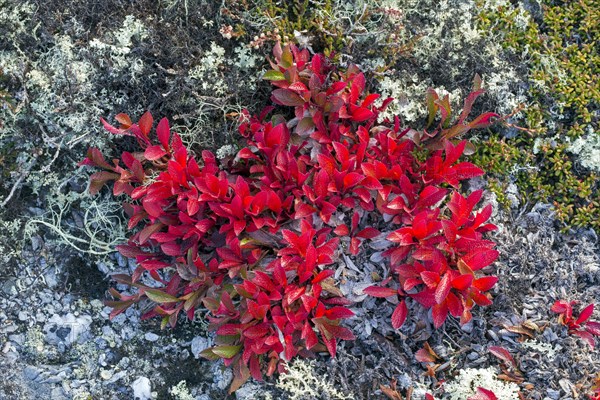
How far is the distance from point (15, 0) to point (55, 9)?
0.22 metres

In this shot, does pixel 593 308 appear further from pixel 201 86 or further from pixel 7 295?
pixel 7 295

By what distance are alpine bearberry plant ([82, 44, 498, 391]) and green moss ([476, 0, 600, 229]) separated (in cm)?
42

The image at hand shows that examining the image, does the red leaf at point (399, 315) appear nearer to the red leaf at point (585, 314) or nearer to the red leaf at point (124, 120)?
the red leaf at point (585, 314)

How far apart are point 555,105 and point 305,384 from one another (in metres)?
2.13

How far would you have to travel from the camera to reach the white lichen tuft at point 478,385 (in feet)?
9.25

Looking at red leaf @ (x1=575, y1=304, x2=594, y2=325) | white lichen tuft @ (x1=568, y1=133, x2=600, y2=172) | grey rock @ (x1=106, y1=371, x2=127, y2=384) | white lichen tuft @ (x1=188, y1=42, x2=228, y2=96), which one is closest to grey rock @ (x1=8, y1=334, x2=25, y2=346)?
grey rock @ (x1=106, y1=371, x2=127, y2=384)

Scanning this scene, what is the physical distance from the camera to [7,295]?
11.0 feet

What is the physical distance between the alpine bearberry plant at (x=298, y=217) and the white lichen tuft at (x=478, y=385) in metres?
0.29

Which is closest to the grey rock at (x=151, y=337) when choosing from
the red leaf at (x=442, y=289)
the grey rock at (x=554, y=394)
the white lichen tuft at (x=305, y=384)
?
the white lichen tuft at (x=305, y=384)

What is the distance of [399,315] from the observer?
9.55 feet

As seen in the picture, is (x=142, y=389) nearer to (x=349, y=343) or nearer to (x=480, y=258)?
(x=349, y=343)

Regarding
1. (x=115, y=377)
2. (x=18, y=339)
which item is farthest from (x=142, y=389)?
(x=18, y=339)

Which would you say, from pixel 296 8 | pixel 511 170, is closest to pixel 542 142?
pixel 511 170

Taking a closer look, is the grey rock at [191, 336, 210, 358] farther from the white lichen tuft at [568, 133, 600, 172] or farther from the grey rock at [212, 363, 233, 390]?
the white lichen tuft at [568, 133, 600, 172]
